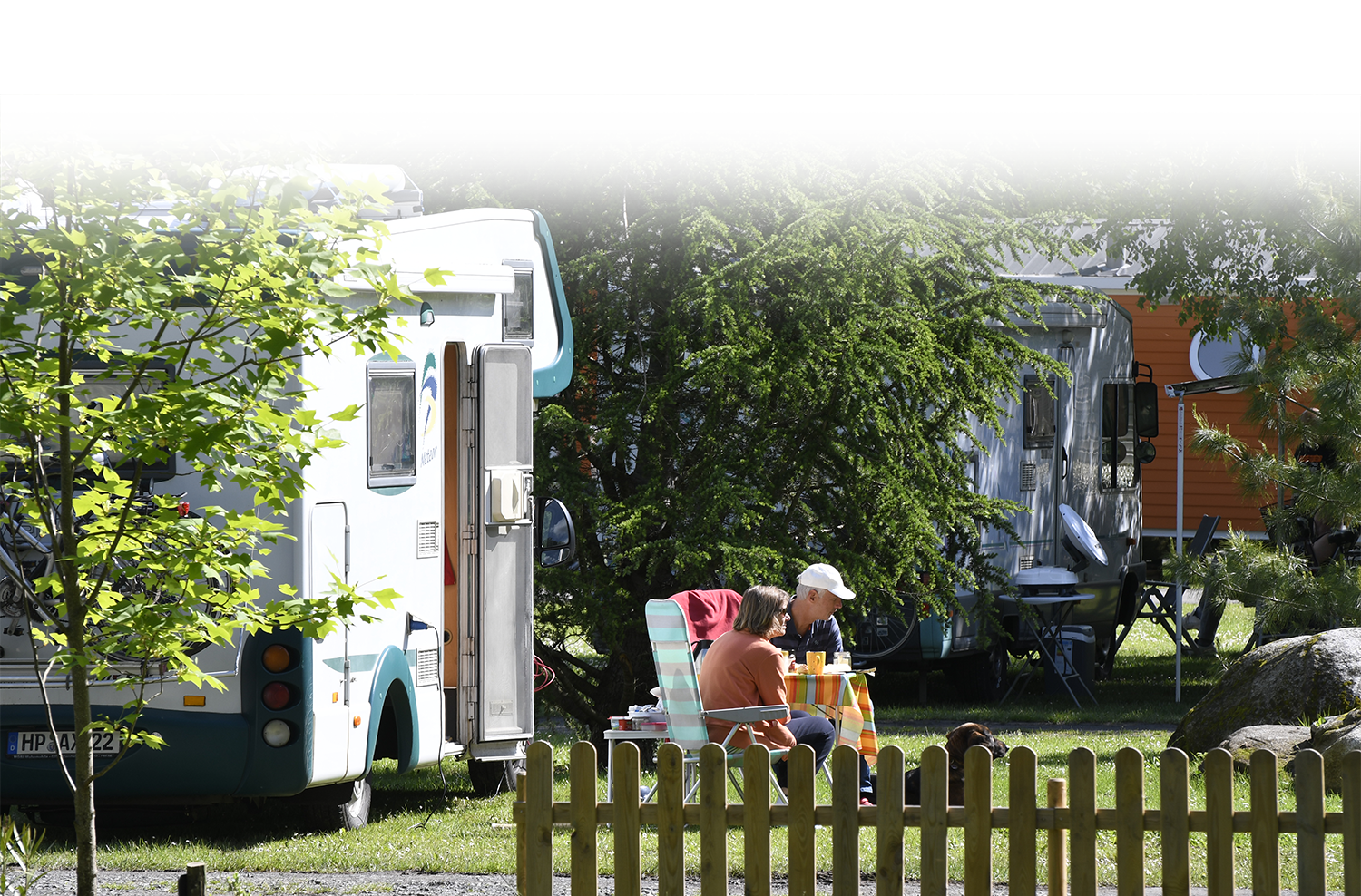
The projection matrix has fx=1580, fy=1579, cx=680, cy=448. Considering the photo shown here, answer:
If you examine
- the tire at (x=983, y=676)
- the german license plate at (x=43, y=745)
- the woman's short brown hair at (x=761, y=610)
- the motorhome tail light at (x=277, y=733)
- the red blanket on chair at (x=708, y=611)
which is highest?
the woman's short brown hair at (x=761, y=610)

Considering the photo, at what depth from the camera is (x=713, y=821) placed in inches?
182

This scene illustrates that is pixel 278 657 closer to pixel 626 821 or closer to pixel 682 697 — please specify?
pixel 682 697

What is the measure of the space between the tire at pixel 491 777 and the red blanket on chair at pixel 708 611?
118 centimetres

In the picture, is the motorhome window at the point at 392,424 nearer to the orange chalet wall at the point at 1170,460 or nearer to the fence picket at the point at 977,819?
the fence picket at the point at 977,819

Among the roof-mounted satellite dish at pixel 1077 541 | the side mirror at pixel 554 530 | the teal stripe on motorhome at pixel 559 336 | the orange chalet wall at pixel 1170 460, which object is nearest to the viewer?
the side mirror at pixel 554 530

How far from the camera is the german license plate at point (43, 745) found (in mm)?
6195

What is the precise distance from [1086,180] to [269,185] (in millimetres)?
13987

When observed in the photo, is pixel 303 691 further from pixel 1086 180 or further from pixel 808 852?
pixel 1086 180

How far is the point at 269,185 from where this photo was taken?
401 centimetres

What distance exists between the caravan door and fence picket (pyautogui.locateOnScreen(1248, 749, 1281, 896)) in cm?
381

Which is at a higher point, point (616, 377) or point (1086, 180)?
point (1086, 180)

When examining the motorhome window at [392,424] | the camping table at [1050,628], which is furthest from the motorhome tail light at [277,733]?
the camping table at [1050,628]

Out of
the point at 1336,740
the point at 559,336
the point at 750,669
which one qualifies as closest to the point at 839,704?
the point at 750,669
